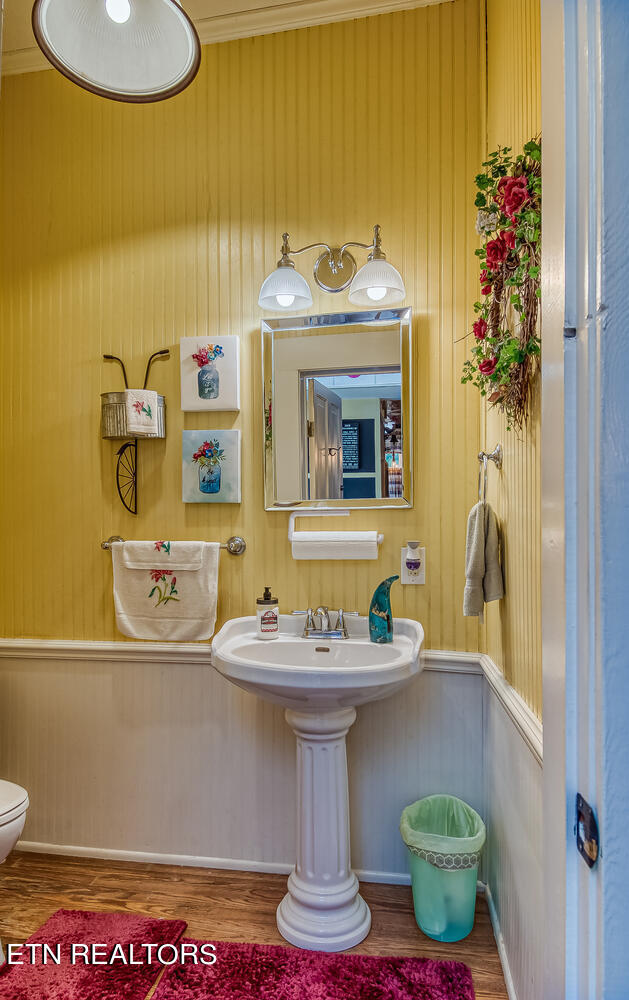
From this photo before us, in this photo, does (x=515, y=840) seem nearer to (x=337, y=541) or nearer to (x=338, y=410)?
(x=337, y=541)

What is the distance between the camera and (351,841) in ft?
7.22

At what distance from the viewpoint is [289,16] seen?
224cm

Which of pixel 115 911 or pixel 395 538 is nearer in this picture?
pixel 115 911

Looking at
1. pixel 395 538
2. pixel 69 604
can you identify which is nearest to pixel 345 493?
pixel 395 538

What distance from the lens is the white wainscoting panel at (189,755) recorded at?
2168 millimetres

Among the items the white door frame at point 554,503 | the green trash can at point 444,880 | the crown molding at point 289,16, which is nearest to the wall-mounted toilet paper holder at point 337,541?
the green trash can at point 444,880

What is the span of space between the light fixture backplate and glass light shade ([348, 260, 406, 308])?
70mm

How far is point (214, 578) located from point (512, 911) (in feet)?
4.41

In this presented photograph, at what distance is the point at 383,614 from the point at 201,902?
1.12 metres

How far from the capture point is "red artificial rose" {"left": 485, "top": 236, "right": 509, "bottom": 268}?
4.65 feet

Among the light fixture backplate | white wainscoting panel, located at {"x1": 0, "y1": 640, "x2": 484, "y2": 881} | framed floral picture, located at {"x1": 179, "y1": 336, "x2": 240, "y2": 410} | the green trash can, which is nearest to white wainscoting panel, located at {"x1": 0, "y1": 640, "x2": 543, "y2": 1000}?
white wainscoting panel, located at {"x1": 0, "y1": 640, "x2": 484, "y2": 881}

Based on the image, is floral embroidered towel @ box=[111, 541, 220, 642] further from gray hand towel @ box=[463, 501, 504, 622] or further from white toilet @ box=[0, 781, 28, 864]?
gray hand towel @ box=[463, 501, 504, 622]

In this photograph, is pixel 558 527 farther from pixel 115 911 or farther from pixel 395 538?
pixel 115 911

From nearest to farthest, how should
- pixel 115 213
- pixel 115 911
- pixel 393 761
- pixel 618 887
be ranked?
pixel 618 887 → pixel 115 911 → pixel 393 761 → pixel 115 213
